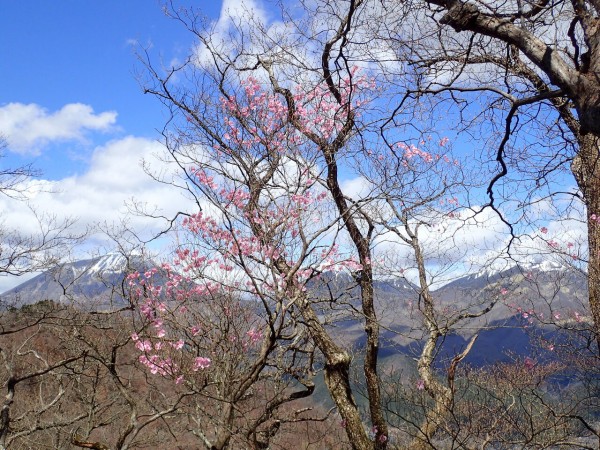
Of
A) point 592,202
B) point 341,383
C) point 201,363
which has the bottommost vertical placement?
point 341,383

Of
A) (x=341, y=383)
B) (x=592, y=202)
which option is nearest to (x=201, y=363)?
(x=341, y=383)

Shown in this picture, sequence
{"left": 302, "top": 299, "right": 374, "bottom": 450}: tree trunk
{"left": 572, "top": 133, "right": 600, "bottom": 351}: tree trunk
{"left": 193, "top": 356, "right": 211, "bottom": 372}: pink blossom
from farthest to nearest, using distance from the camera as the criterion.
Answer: {"left": 193, "top": 356, "right": 211, "bottom": 372}: pink blossom → {"left": 302, "top": 299, "right": 374, "bottom": 450}: tree trunk → {"left": 572, "top": 133, "right": 600, "bottom": 351}: tree trunk

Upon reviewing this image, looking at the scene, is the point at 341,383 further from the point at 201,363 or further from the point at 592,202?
the point at 592,202

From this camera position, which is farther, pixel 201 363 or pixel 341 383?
pixel 201 363

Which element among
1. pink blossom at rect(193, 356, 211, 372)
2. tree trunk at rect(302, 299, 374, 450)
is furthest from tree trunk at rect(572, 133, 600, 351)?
pink blossom at rect(193, 356, 211, 372)

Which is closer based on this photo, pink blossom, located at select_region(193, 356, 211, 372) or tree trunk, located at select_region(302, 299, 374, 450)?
tree trunk, located at select_region(302, 299, 374, 450)

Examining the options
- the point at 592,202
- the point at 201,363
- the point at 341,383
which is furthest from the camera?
the point at 201,363

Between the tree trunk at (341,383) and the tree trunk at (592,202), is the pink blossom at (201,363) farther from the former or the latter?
the tree trunk at (592,202)

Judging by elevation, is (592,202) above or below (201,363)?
Answer: above

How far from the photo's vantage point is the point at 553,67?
3064mm

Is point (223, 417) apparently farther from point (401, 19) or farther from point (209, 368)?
point (401, 19)

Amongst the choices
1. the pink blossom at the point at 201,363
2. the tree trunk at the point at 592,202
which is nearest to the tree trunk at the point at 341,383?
the pink blossom at the point at 201,363

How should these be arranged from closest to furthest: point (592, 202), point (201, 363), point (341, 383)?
point (592, 202)
point (341, 383)
point (201, 363)

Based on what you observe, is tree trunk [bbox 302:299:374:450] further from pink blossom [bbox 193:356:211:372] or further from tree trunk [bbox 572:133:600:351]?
tree trunk [bbox 572:133:600:351]
